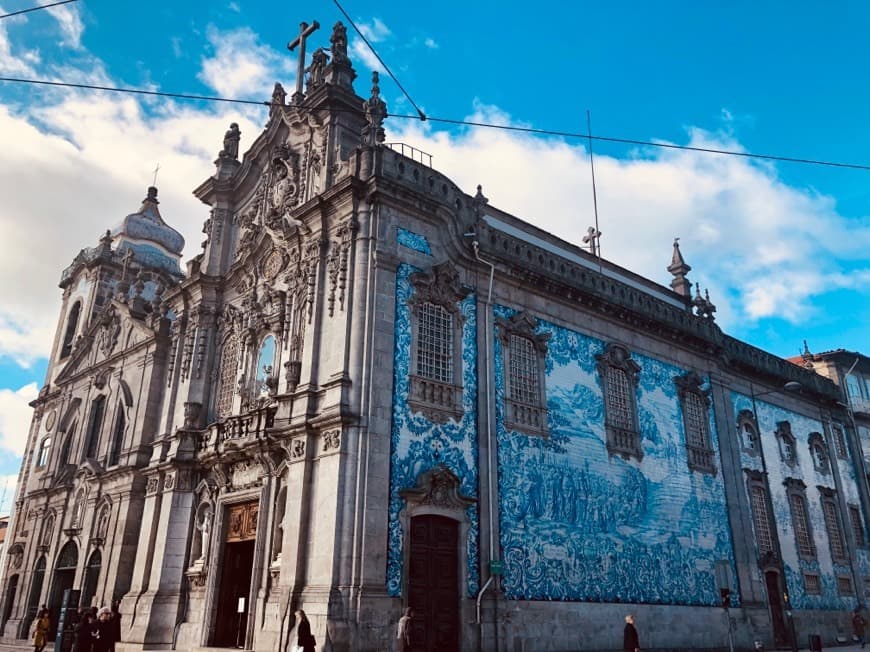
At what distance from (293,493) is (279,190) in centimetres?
1078

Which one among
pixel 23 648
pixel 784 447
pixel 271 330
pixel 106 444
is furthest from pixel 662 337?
pixel 23 648

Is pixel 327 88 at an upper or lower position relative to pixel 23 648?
upper

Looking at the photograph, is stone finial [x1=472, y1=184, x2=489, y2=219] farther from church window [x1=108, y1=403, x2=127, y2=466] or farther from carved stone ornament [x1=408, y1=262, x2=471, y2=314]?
church window [x1=108, y1=403, x2=127, y2=466]

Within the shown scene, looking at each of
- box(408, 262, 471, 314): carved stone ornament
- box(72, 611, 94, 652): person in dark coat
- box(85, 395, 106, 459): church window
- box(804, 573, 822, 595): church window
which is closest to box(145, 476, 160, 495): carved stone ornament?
box(85, 395, 106, 459): church window

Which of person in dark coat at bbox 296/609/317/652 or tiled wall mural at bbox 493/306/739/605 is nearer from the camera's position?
person in dark coat at bbox 296/609/317/652

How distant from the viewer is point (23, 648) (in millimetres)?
24578

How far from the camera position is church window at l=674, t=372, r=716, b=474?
84.8 feet

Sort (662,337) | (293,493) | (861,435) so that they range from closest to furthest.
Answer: (293,493), (662,337), (861,435)

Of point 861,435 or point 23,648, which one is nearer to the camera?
point 23,648

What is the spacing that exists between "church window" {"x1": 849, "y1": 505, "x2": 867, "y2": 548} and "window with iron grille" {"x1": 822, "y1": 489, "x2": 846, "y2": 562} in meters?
1.06

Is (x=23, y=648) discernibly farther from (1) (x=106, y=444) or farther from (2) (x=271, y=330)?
(2) (x=271, y=330)

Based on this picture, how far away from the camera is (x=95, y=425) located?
3091 cm

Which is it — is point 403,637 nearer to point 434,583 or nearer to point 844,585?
point 434,583

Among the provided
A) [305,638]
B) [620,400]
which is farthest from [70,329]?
[305,638]
